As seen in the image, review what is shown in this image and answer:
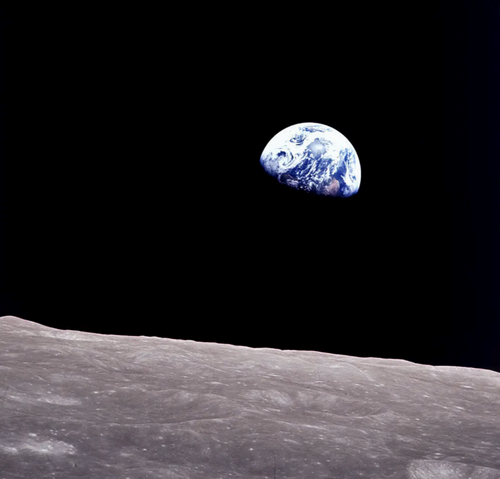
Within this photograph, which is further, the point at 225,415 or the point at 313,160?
the point at 313,160

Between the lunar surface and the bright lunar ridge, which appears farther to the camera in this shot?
the bright lunar ridge

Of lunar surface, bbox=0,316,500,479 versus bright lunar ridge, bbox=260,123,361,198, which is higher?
bright lunar ridge, bbox=260,123,361,198

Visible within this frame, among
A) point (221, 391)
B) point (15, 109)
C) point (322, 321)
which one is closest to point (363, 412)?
point (221, 391)

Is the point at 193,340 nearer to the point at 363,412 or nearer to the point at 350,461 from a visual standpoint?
the point at 363,412

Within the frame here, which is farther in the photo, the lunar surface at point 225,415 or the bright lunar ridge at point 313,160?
the bright lunar ridge at point 313,160
